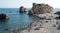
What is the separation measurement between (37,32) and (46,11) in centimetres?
8031

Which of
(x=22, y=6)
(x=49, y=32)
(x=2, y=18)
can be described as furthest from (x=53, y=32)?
(x=22, y=6)

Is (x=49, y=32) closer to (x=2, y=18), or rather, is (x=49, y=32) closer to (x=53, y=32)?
(x=53, y=32)

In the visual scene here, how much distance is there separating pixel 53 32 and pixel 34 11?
259ft

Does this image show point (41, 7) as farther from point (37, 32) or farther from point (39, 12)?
point (37, 32)

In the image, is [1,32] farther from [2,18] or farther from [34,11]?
[34,11]

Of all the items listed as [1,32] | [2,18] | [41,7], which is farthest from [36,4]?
[1,32]

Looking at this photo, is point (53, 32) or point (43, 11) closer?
point (53, 32)

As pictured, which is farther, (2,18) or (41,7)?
(41,7)

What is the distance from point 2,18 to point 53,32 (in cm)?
4759

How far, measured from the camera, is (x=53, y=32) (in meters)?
35.8

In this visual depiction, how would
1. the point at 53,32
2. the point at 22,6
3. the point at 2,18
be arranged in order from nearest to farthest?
the point at 53,32 → the point at 2,18 → the point at 22,6

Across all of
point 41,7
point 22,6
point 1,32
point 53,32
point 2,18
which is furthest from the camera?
point 22,6

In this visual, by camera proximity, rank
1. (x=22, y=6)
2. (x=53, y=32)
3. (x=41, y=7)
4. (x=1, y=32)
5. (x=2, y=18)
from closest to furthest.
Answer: (x=53, y=32), (x=1, y=32), (x=2, y=18), (x=41, y=7), (x=22, y=6)

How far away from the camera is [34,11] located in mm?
114438
